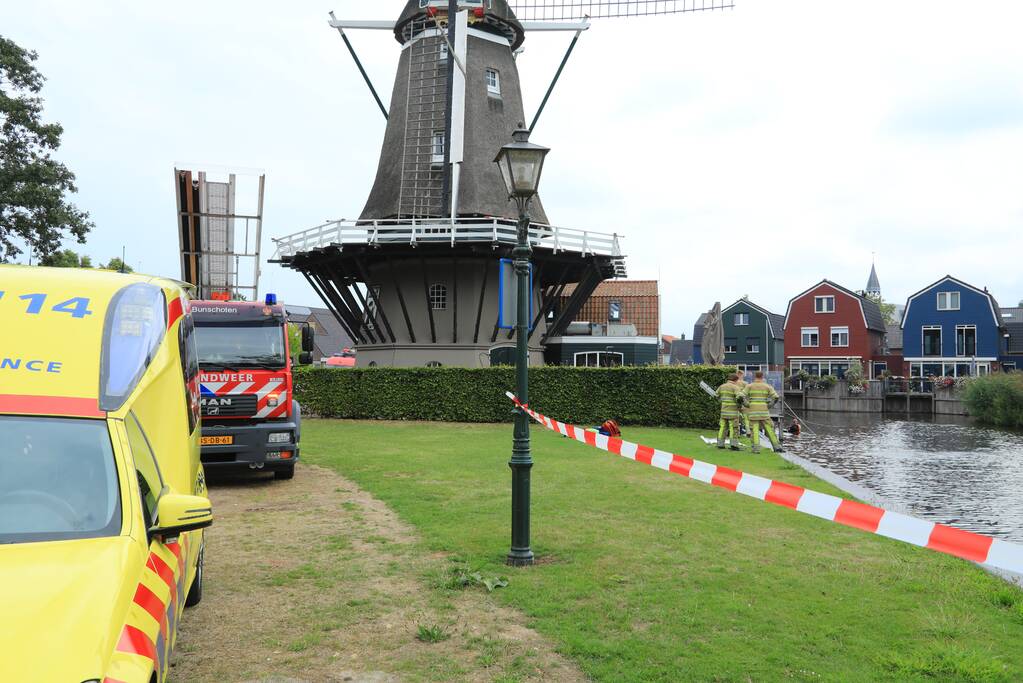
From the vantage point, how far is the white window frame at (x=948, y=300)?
57.5m

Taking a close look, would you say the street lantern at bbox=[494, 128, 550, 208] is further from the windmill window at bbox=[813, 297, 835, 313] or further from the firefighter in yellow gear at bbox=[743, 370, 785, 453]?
the windmill window at bbox=[813, 297, 835, 313]

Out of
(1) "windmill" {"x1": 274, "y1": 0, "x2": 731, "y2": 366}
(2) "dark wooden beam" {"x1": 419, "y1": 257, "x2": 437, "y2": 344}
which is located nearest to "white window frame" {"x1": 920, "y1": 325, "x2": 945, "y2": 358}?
(1) "windmill" {"x1": 274, "y1": 0, "x2": 731, "y2": 366}

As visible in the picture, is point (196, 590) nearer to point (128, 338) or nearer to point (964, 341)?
point (128, 338)

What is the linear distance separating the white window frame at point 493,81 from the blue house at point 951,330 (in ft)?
131

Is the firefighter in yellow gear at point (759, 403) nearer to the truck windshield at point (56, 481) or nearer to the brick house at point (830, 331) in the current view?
the truck windshield at point (56, 481)

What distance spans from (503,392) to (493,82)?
14.2m

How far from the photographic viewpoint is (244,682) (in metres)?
4.55

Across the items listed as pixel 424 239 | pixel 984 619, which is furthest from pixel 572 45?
pixel 984 619

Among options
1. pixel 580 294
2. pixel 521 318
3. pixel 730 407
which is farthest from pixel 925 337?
pixel 521 318

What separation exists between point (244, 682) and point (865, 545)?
583cm

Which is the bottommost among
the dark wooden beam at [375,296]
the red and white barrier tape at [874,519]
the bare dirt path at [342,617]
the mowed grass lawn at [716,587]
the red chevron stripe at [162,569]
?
the bare dirt path at [342,617]

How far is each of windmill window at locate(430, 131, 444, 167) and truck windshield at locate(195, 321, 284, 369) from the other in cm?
1995

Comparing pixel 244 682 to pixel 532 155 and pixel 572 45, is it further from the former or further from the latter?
pixel 572 45

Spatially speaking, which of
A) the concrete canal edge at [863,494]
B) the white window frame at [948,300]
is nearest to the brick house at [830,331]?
the white window frame at [948,300]
